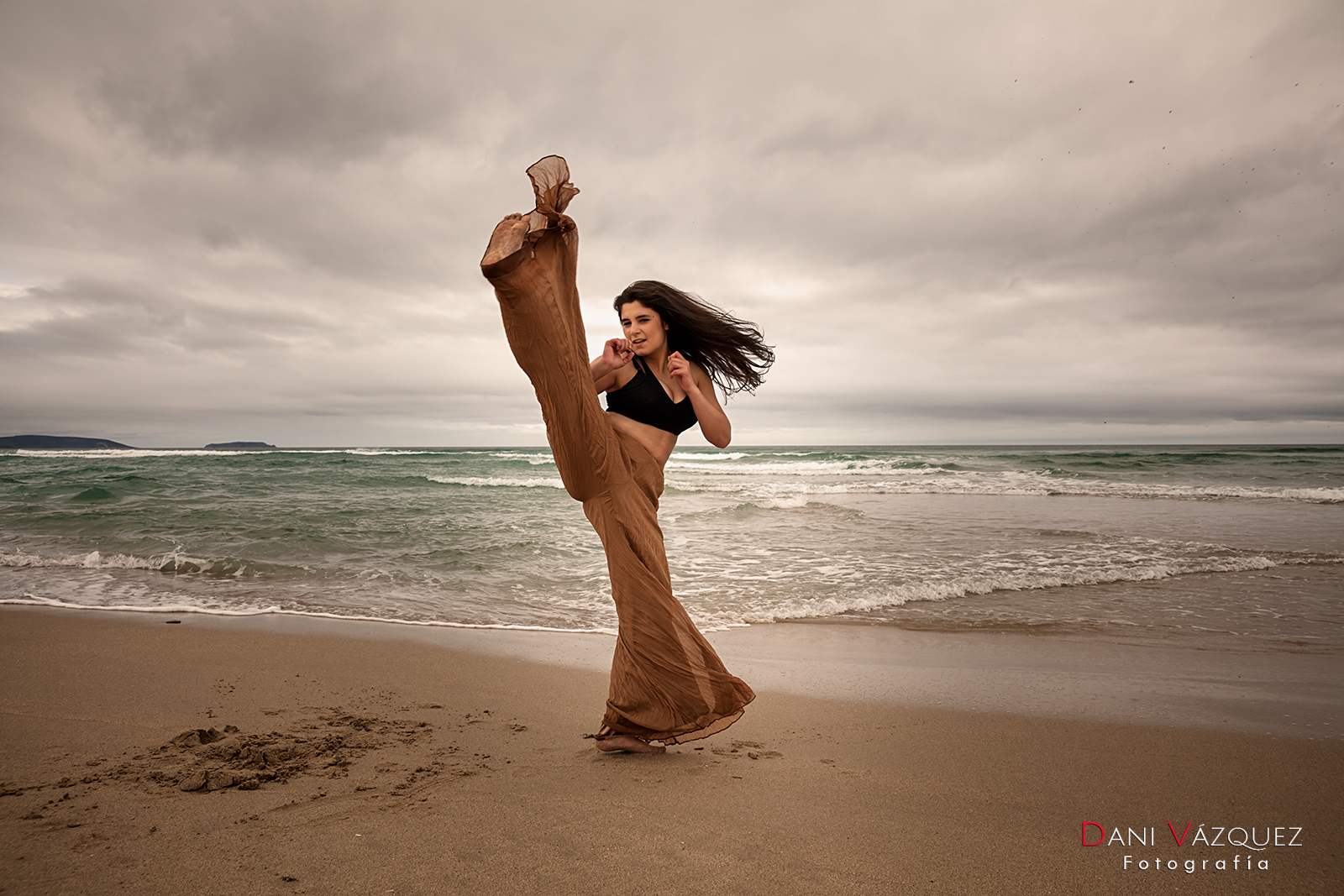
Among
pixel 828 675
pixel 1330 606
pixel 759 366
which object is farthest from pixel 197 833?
pixel 1330 606

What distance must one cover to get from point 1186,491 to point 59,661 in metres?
25.8

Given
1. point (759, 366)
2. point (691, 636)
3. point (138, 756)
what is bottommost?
point (138, 756)

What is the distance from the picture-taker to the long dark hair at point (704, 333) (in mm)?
3402

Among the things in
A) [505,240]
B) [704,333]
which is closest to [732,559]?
[704,333]

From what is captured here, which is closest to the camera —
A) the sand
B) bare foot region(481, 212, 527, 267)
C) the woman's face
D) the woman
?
the sand

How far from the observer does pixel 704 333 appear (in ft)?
11.6

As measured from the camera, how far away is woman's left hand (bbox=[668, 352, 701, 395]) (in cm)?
313

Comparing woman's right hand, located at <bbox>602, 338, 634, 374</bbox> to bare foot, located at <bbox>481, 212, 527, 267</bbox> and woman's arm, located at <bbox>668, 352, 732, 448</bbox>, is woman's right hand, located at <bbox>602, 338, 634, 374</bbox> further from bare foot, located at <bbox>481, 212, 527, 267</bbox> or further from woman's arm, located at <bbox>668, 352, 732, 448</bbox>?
bare foot, located at <bbox>481, 212, 527, 267</bbox>

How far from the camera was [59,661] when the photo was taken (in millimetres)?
4496

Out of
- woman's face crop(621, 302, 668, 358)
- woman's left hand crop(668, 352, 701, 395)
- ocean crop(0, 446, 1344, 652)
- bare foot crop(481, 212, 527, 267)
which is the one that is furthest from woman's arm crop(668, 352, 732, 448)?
ocean crop(0, 446, 1344, 652)

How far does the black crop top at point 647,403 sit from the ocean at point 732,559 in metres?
3.45

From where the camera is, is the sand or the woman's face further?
the woman's face

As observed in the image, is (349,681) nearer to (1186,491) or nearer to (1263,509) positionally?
(1263,509)

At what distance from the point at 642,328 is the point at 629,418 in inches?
19.7
